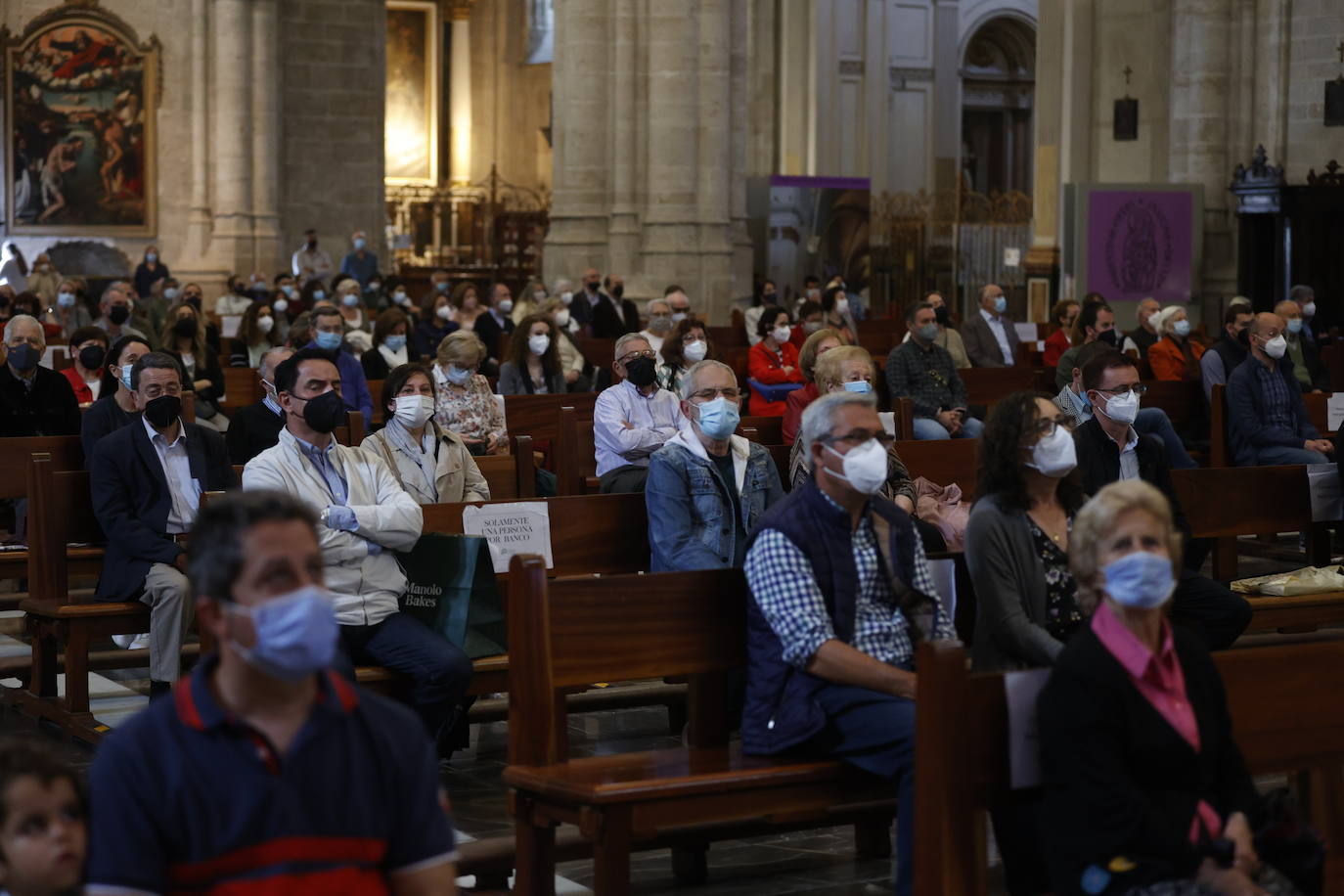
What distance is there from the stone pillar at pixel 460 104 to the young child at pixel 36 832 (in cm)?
3330

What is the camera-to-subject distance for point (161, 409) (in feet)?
24.0

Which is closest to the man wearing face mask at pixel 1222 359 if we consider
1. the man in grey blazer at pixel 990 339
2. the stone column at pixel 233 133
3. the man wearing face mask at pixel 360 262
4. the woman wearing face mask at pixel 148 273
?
the man in grey blazer at pixel 990 339

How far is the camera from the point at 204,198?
28.1 meters

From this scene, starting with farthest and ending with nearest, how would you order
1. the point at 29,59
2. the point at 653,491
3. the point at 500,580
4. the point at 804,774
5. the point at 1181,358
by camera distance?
the point at 29,59 < the point at 1181,358 < the point at 500,580 < the point at 653,491 < the point at 804,774

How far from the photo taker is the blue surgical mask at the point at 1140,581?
13.3ft

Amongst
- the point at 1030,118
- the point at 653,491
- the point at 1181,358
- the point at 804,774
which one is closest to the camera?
the point at 804,774

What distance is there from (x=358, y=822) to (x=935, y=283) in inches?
1077

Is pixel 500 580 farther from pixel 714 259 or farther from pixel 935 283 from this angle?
pixel 935 283

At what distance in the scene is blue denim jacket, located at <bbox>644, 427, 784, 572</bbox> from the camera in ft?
21.1

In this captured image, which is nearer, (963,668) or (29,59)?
(963,668)

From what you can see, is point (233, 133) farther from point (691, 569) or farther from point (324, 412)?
point (691, 569)

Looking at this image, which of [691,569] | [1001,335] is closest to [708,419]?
[691,569]

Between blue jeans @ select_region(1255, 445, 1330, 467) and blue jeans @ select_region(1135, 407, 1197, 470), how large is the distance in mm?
1043

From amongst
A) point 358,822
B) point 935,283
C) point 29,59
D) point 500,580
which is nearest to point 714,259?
point 935,283
